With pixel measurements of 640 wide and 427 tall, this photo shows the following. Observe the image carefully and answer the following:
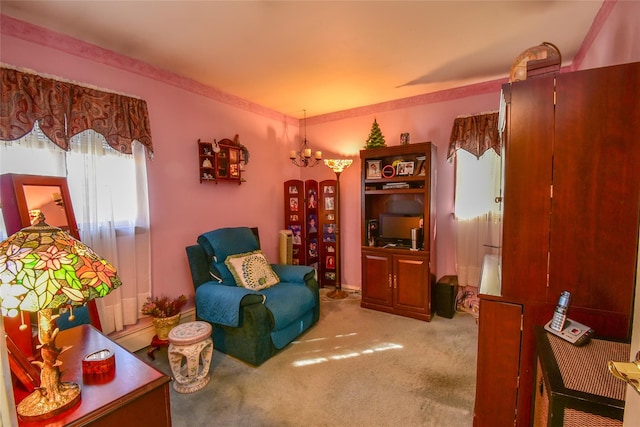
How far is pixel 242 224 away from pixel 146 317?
1.37 meters

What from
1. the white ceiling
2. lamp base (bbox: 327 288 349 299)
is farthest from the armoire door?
lamp base (bbox: 327 288 349 299)

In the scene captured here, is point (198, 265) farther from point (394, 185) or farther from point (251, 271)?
point (394, 185)

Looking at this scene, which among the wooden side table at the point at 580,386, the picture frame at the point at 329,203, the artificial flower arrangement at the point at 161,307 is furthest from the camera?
the picture frame at the point at 329,203

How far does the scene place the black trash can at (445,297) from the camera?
10.4ft

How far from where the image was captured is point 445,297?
10.5ft

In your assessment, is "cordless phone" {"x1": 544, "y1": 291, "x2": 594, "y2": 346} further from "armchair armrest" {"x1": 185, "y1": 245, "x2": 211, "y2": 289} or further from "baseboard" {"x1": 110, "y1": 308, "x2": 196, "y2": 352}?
"baseboard" {"x1": 110, "y1": 308, "x2": 196, "y2": 352}

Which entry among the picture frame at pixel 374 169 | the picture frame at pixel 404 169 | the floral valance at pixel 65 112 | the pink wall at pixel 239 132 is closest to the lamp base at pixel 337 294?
the pink wall at pixel 239 132

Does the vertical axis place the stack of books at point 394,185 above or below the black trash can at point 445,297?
above

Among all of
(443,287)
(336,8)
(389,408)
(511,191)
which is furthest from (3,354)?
(443,287)

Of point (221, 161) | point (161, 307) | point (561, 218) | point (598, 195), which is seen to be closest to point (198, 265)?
point (161, 307)

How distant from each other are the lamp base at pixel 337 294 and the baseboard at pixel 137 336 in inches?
81.9

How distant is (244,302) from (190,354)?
501mm

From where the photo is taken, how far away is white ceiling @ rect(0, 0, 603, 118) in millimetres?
1854

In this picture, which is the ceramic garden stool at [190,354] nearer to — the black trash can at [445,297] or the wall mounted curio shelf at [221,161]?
the wall mounted curio shelf at [221,161]
